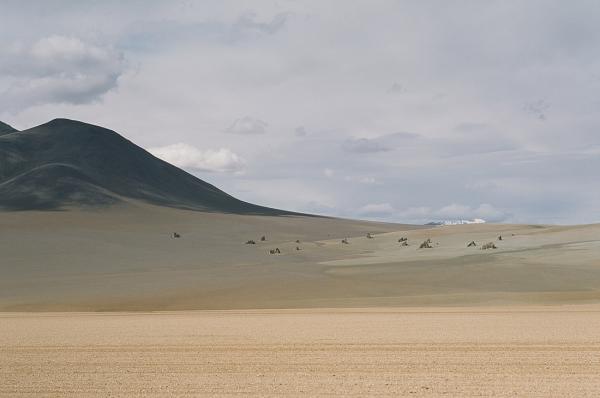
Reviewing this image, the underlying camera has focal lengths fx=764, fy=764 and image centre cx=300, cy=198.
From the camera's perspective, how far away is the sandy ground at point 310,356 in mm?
12578

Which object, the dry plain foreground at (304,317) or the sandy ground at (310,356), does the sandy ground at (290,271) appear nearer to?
the dry plain foreground at (304,317)

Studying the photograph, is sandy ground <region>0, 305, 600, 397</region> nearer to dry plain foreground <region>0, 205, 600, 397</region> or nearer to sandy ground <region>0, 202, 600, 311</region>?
dry plain foreground <region>0, 205, 600, 397</region>

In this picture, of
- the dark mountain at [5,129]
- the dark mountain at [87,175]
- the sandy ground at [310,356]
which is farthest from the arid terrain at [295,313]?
the dark mountain at [5,129]

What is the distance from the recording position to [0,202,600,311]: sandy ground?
32.8 m

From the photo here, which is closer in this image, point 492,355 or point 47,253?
point 492,355

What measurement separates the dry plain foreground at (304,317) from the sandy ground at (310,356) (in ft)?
0.18

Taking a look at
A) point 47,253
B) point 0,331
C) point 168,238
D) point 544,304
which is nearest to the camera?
point 0,331

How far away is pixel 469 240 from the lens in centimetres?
5909

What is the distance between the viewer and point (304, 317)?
1005 inches

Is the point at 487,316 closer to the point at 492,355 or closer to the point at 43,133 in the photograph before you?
the point at 492,355

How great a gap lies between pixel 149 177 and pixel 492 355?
12612cm

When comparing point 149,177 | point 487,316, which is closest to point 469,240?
Result: point 487,316

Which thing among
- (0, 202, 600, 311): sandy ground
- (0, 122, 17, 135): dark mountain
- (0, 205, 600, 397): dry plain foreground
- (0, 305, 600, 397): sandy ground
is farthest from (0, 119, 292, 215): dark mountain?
(0, 305, 600, 397): sandy ground

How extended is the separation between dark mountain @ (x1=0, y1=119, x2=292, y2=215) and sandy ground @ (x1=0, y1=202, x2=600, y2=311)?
36859 mm
